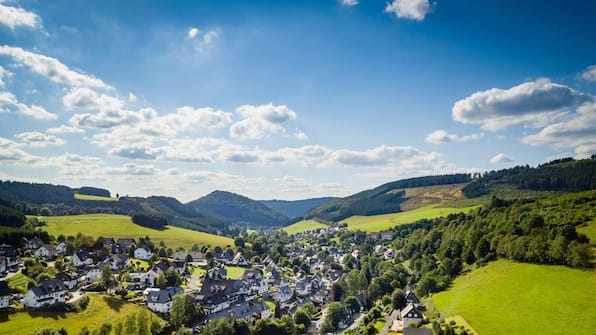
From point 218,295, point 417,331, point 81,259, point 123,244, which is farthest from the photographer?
point 123,244

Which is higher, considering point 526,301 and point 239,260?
point 526,301

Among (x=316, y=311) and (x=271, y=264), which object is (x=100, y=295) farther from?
(x=271, y=264)

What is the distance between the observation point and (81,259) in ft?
330

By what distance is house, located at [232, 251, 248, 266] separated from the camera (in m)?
130

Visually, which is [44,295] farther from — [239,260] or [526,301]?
[526,301]

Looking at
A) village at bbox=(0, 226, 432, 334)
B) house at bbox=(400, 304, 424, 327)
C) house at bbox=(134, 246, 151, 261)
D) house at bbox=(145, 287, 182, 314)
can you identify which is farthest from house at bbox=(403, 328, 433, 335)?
house at bbox=(134, 246, 151, 261)

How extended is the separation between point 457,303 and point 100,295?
62.7 metres

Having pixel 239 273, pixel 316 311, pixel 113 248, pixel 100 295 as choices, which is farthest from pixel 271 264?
pixel 100 295

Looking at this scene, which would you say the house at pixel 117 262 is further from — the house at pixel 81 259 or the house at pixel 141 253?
the house at pixel 141 253

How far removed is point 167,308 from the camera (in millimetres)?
74812

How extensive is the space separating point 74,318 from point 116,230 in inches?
3569

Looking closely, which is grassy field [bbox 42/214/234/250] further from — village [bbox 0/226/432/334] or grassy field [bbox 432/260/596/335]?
grassy field [bbox 432/260/596/335]

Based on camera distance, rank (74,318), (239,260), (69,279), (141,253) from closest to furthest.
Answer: (74,318), (69,279), (141,253), (239,260)

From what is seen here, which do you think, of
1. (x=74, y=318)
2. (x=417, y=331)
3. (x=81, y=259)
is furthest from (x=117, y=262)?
(x=417, y=331)
